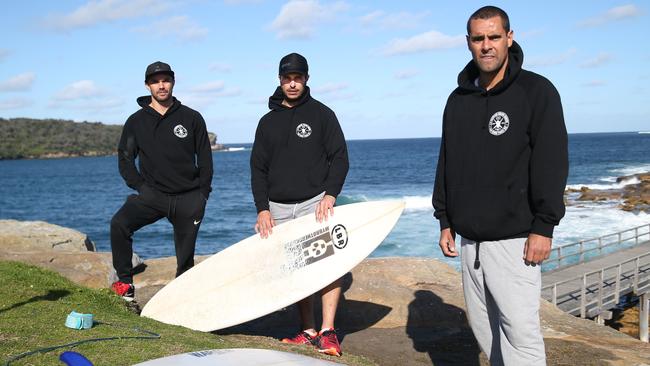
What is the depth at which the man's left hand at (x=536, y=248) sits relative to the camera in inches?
130

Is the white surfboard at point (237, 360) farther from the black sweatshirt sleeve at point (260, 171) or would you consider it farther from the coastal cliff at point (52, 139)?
the coastal cliff at point (52, 139)

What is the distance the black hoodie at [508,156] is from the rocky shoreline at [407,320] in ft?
8.00

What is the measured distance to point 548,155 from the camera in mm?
3285

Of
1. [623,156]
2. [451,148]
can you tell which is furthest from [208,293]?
[623,156]

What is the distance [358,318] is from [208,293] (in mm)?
2014

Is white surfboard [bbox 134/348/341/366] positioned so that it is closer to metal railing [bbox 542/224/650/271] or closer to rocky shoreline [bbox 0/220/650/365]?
rocky shoreline [bbox 0/220/650/365]

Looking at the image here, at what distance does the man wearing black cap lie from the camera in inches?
200

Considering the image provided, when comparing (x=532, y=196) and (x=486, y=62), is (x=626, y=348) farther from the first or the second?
(x=486, y=62)

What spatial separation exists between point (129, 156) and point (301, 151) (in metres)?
1.95

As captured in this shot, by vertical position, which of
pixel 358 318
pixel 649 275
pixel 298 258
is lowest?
pixel 649 275

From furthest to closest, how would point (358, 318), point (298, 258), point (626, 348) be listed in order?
point (358, 318) < point (626, 348) < point (298, 258)

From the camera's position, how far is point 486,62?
11.3 ft

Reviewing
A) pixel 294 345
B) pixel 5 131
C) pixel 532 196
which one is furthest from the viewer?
pixel 5 131

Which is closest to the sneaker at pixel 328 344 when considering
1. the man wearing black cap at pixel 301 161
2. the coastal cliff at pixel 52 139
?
the man wearing black cap at pixel 301 161
